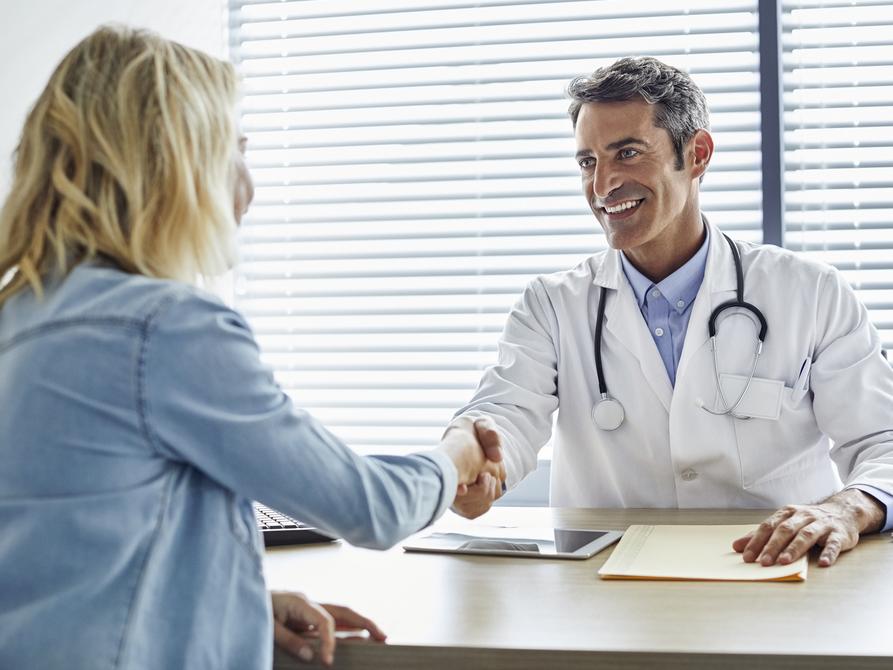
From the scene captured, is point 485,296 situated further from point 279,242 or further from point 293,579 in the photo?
point 293,579

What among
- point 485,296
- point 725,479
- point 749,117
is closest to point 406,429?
point 485,296

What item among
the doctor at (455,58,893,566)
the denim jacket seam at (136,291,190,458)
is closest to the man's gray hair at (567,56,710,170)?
the doctor at (455,58,893,566)

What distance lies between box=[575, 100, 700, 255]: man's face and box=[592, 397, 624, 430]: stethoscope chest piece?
0.36m

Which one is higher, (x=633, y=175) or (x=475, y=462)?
(x=633, y=175)

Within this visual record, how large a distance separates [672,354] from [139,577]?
1398 mm

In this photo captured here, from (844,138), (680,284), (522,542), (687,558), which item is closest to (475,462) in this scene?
(522,542)

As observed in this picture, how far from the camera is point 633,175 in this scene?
216 centimetres

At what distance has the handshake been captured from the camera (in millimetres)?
Answer: 1450

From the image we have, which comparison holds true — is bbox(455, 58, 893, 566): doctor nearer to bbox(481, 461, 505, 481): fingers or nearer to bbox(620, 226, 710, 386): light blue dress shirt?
bbox(620, 226, 710, 386): light blue dress shirt

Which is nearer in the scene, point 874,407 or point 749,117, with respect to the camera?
point 874,407

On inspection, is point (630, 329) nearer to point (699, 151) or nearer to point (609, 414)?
point (609, 414)

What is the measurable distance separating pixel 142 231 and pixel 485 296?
1.79 metres

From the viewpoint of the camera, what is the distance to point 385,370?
2775 millimetres

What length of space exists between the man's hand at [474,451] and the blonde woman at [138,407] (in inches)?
15.0
